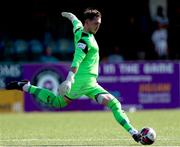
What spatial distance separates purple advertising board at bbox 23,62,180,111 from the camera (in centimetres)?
2330

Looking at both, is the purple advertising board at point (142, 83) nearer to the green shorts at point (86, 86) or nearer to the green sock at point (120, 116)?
the green shorts at point (86, 86)

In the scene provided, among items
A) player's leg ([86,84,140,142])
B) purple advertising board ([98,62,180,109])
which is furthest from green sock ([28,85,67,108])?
purple advertising board ([98,62,180,109])

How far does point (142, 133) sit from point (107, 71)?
472 inches

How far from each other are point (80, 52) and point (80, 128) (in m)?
4.60

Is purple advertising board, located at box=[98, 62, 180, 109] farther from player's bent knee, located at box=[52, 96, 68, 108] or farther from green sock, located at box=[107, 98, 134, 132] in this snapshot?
green sock, located at box=[107, 98, 134, 132]

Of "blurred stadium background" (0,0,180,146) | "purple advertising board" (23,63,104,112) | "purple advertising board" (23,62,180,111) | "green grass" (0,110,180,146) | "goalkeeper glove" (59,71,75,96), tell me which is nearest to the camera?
"goalkeeper glove" (59,71,75,96)

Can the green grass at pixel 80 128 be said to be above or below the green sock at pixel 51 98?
below

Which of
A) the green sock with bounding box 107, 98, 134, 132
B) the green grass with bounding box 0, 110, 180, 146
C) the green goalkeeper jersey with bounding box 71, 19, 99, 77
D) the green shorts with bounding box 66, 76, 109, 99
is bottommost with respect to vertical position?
the green grass with bounding box 0, 110, 180, 146

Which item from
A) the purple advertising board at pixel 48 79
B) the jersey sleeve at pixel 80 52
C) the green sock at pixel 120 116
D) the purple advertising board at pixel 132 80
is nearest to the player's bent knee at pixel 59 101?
the green sock at pixel 120 116

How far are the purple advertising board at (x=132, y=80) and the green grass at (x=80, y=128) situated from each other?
32.6 inches

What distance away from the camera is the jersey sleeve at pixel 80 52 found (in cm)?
1161

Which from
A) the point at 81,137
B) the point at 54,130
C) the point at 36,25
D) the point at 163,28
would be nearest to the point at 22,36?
the point at 36,25

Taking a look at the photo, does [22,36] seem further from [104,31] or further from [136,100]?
[136,100]

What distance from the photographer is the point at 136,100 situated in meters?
23.5
